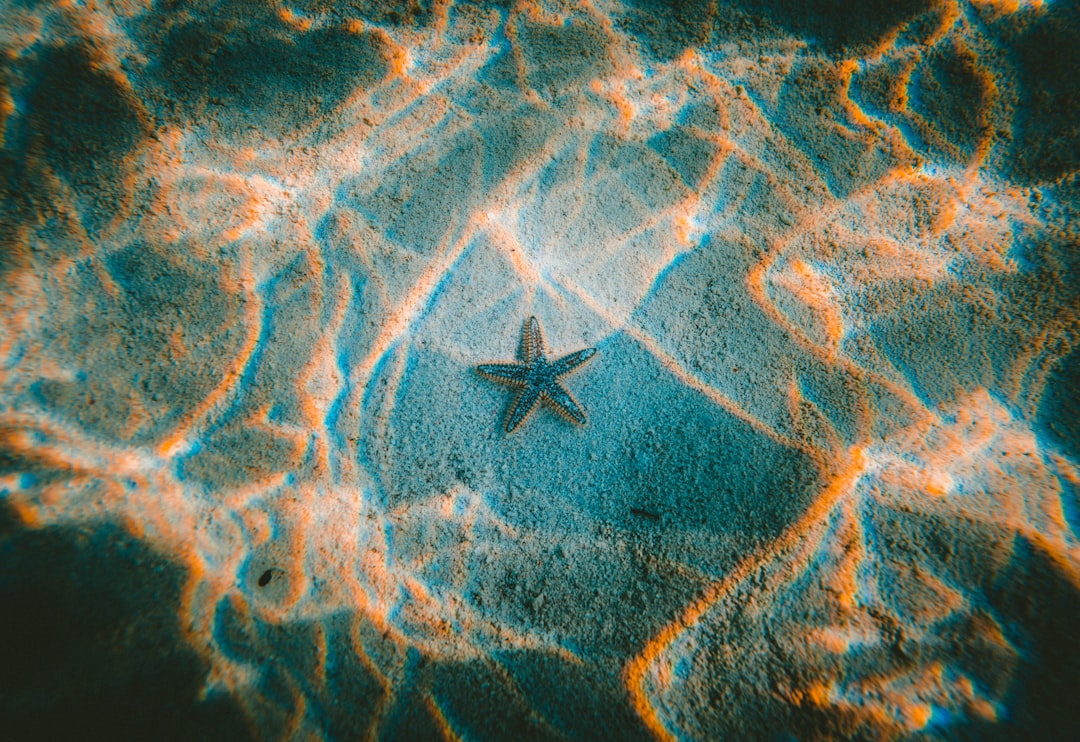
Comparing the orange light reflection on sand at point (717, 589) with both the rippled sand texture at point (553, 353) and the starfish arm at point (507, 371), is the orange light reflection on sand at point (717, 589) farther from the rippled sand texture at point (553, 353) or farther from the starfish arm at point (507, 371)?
the starfish arm at point (507, 371)

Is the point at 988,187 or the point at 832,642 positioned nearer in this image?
the point at 832,642

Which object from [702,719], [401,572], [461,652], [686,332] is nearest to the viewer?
[702,719]

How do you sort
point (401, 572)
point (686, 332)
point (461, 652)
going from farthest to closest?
point (686, 332) < point (401, 572) < point (461, 652)

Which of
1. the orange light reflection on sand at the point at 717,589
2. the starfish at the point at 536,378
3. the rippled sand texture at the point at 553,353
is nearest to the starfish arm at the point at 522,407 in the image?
the starfish at the point at 536,378

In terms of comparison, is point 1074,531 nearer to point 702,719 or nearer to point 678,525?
point 678,525

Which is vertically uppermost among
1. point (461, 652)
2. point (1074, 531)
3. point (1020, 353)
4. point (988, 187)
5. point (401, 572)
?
point (988, 187)

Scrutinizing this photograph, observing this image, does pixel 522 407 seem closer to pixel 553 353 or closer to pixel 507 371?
pixel 507 371

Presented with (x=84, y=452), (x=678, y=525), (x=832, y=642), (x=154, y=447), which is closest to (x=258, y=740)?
(x=154, y=447)

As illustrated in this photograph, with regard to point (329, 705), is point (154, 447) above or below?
above
